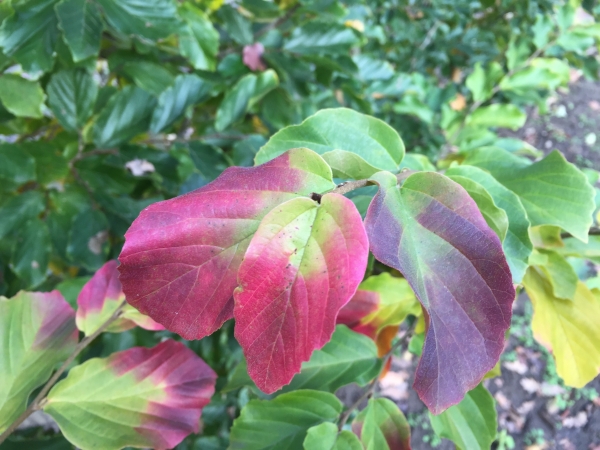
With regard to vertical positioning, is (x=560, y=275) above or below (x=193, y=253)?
below

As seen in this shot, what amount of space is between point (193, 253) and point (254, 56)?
740 millimetres

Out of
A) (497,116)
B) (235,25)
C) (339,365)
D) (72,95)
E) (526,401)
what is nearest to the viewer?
(339,365)

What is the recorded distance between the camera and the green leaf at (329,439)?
48 centimetres

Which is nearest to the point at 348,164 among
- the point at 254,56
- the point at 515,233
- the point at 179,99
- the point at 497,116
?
the point at 515,233

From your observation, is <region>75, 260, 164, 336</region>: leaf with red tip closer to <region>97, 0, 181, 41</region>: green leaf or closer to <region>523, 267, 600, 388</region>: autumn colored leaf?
<region>97, 0, 181, 41</region>: green leaf

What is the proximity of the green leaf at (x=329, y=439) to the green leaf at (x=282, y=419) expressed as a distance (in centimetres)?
4

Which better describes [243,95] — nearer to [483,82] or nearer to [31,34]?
[31,34]

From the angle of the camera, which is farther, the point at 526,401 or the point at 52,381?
the point at 526,401

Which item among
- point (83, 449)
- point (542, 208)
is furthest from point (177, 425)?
point (542, 208)

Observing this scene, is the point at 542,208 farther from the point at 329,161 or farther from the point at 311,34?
the point at 311,34

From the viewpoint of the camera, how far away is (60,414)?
468 mm

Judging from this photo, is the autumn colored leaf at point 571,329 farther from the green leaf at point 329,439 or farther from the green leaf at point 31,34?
the green leaf at point 31,34

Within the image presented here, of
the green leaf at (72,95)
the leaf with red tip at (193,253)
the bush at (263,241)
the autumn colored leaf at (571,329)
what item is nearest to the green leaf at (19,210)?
the bush at (263,241)

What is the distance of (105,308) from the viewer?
521 millimetres
